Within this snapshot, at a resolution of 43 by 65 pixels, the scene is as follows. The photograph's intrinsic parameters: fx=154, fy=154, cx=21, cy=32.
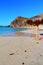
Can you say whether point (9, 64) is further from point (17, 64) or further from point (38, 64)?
point (38, 64)

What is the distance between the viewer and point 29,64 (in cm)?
527

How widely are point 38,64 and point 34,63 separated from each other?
0.58 feet

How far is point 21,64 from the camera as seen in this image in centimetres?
529

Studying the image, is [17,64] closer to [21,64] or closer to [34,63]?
[21,64]

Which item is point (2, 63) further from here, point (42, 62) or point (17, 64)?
point (42, 62)

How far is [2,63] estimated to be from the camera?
5.42 metres

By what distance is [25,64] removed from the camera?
529 centimetres

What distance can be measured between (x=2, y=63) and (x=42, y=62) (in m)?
1.43

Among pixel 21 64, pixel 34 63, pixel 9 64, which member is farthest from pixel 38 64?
pixel 9 64

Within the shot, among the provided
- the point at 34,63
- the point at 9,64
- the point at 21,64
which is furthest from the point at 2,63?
the point at 34,63

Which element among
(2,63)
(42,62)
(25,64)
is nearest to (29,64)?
(25,64)

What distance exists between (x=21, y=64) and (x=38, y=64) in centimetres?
58

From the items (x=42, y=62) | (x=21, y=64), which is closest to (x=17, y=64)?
(x=21, y=64)

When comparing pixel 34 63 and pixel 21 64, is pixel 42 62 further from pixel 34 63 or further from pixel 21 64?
pixel 21 64
